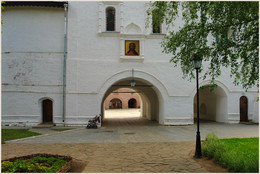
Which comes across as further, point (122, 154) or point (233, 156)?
point (122, 154)

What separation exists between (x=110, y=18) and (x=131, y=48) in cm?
316

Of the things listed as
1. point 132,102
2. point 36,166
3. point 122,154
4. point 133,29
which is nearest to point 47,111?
point 133,29

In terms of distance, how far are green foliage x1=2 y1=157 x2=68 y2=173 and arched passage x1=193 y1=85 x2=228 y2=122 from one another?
557 inches

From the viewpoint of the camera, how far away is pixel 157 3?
728 centimetres

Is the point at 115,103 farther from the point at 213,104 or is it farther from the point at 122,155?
the point at 122,155

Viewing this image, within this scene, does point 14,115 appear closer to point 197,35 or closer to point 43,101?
point 43,101

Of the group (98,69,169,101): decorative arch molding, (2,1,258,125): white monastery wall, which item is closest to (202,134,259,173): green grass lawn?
(98,69,169,101): decorative arch molding

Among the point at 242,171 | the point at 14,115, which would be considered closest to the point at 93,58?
the point at 14,115

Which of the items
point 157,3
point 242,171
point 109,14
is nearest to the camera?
point 242,171

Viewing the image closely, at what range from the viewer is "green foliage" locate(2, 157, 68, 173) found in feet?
17.8

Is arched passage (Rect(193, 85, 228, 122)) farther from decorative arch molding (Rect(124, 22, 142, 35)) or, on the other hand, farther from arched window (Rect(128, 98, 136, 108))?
arched window (Rect(128, 98, 136, 108))

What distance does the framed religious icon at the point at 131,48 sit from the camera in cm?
1717

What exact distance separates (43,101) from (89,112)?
12.6 ft

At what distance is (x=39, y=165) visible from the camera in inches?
226
